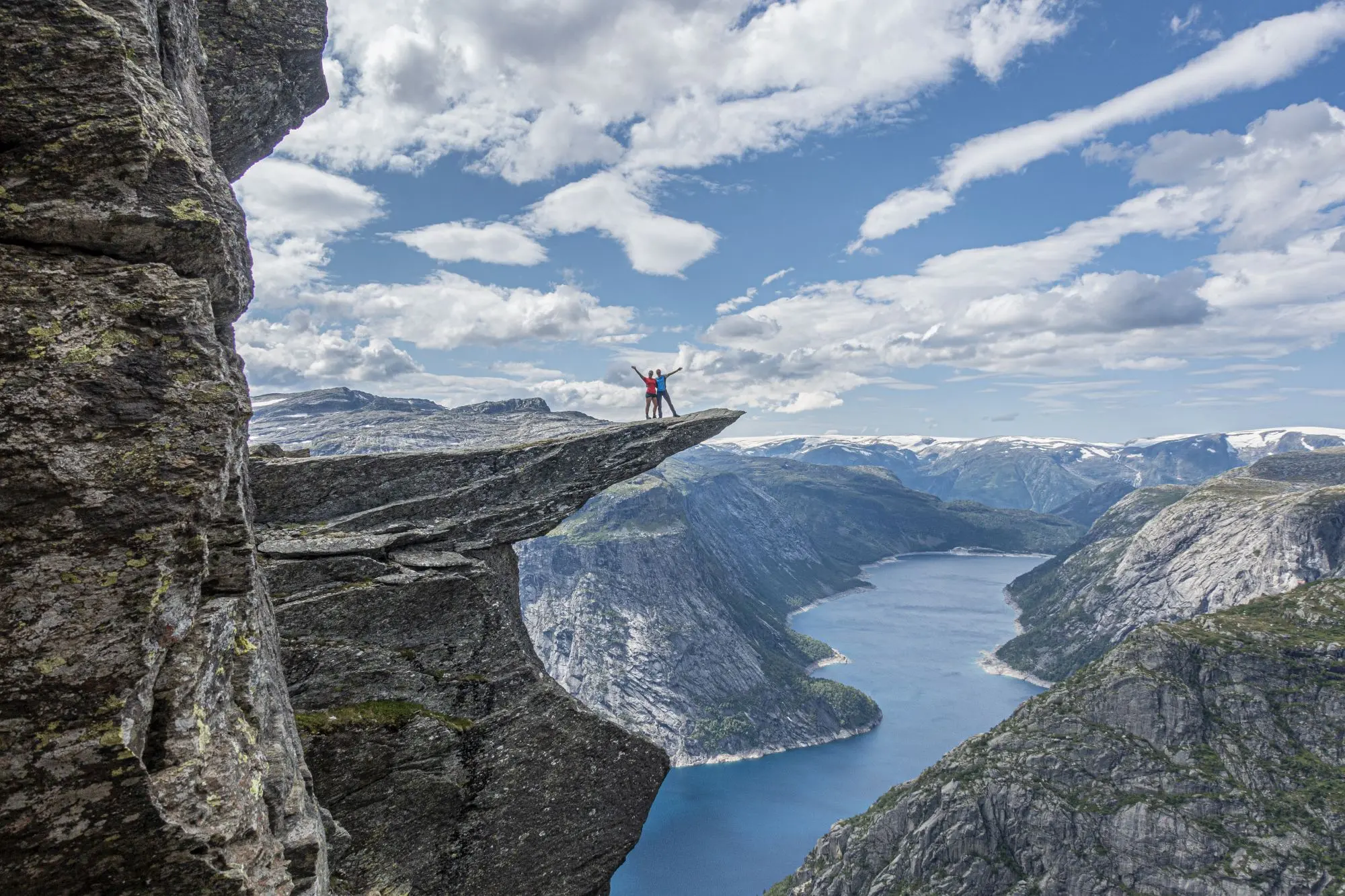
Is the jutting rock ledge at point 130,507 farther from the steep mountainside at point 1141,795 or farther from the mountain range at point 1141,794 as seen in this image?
the mountain range at point 1141,794

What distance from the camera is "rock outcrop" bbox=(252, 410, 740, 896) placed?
18.5 m

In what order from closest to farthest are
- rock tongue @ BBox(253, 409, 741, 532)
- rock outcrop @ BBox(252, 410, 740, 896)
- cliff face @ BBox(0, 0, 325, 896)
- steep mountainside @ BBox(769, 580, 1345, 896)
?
1. cliff face @ BBox(0, 0, 325, 896)
2. rock outcrop @ BBox(252, 410, 740, 896)
3. rock tongue @ BBox(253, 409, 741, 532)
4. steep mountainside @ BBox(769, 580, 1345, 896)

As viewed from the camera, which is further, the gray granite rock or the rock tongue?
the rock tongue

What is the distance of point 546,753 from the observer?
21.6 metres

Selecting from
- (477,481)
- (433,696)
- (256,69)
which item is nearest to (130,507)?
(433,696)

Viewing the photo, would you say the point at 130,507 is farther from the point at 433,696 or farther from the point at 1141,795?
the point at 1141,795

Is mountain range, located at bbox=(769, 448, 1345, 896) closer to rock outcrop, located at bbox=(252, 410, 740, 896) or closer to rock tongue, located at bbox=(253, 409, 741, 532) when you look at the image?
rock outcrop, located at bbox=(252, 410, 740, 896)

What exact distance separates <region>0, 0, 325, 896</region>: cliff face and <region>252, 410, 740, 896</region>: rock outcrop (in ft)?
25.0

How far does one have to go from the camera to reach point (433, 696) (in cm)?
2047

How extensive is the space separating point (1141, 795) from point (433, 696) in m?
139

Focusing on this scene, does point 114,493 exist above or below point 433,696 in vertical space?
above

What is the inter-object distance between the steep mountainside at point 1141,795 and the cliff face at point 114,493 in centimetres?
12394

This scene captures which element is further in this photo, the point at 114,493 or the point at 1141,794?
the point at 1141,794

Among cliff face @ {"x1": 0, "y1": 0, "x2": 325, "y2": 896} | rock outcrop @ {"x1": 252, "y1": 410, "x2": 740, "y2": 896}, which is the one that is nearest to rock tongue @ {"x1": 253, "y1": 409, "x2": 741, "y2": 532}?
rock outcrop @ {"x1": 252, "y1": 410, "x2": 740, "y2": 896}
